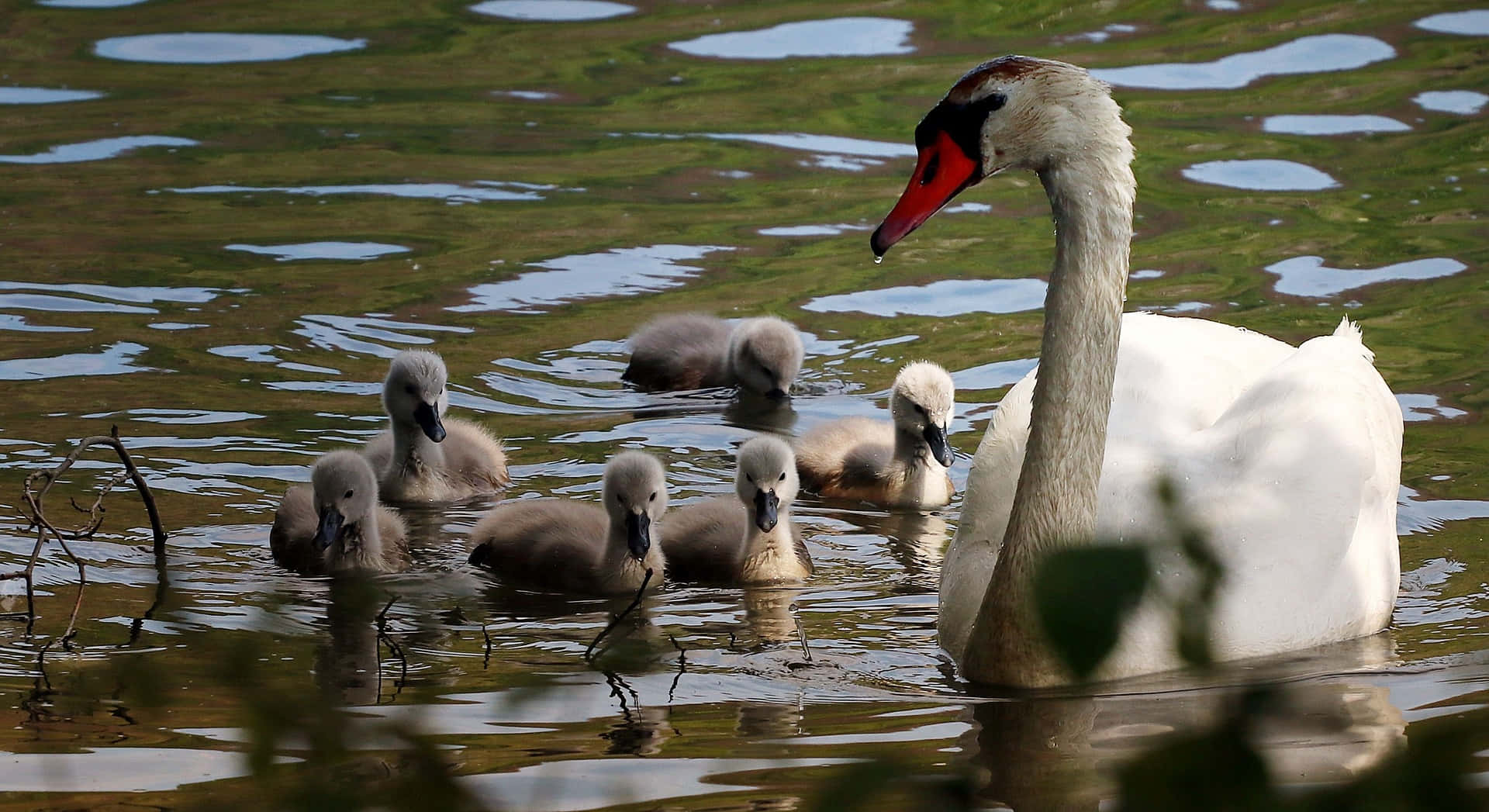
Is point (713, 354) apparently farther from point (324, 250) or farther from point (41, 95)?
point (41, 95)

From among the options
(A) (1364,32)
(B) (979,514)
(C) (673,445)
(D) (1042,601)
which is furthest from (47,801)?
(A) (1364,32)

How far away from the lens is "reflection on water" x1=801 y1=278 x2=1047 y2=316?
30.0 ft

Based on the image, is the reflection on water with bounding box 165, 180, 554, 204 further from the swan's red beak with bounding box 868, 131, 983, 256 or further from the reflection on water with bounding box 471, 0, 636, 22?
the swan's red beak with bounding box 868, 131, 983, 256

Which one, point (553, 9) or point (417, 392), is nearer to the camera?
point (417, 392)

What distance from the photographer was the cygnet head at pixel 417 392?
675 centimetres

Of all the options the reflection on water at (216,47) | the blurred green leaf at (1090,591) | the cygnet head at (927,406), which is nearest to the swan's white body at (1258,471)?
the cygnet head at (927,406)

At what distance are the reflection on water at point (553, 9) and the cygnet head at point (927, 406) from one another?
9061 mm

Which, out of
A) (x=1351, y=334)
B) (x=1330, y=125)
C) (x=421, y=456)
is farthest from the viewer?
(x=1330, y=125)

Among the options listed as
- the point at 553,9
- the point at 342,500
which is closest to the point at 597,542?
the point at 342,500

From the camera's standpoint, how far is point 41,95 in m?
13.0

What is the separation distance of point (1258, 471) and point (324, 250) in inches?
247

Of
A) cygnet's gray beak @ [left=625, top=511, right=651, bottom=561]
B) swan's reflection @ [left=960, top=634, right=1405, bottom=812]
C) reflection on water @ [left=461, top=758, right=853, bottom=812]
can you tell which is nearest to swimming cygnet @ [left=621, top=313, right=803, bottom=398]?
cygnet's gray beak @ [left=625, top=511, right=651, bottom=561]

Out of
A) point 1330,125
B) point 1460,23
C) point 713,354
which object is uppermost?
point 1460,23

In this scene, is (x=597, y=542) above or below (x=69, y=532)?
below
